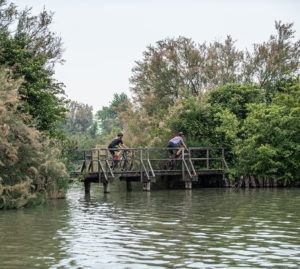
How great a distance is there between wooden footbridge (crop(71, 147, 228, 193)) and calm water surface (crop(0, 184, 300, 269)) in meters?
8.28

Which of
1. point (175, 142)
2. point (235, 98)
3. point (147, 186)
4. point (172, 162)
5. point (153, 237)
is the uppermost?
point (235, 98)

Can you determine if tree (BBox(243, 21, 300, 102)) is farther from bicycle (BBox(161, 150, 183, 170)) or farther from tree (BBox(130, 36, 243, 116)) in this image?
bicycle (BBox(161, 150, 183, 170))

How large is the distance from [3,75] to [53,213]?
4.89 meters

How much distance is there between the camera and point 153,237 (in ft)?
35.2

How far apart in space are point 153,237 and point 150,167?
15802 millimetres

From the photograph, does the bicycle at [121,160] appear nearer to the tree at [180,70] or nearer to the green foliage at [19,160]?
the green foliage at [19,160]

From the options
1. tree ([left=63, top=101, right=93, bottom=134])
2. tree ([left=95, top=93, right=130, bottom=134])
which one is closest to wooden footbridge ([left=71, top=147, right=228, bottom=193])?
tree ([left=95, top=93, right=130, bottom=134])

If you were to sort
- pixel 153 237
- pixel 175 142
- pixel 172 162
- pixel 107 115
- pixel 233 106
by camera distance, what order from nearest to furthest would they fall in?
pixel 153 237, pixel 175 142, pixel 172 162, pixel 233 106, pixel 107 115

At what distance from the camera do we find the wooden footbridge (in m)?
25.7

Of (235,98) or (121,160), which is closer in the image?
(121,160)

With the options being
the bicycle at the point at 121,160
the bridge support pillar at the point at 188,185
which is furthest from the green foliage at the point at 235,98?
the bicycle at the point at 121,160

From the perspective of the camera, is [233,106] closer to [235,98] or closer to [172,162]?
[235,98]

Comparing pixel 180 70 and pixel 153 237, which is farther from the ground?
pixel 180 70

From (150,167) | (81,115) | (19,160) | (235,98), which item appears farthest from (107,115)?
(19,160)
